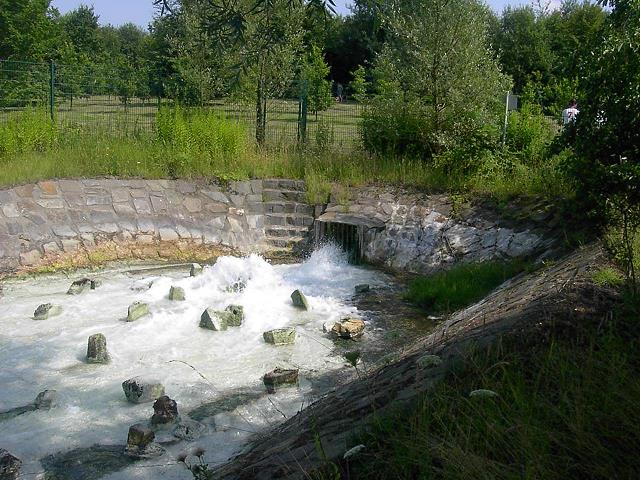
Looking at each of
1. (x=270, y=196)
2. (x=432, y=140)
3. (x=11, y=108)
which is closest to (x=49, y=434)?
(x=270, y=196)

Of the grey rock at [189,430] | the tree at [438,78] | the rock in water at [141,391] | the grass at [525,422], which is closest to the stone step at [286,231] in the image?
the tree at [438,78]

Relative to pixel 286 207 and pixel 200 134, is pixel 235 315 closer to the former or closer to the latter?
pixel 286 207

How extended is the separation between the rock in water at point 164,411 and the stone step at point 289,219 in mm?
7069

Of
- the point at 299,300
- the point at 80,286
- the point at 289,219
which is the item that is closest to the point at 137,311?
the point at 80,286

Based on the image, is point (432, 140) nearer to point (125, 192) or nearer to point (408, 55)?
point (408, 55)

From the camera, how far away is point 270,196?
13250mm

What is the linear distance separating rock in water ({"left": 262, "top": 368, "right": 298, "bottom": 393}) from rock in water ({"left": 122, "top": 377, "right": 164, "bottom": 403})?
991 mm

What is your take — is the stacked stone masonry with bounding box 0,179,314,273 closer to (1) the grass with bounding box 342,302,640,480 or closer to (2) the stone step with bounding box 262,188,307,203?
(2) the stone step with bounding box 262,188,307,203

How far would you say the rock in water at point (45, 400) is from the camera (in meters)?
6.30

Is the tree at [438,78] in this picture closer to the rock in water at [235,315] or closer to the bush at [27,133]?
the rock in water at [235,315]

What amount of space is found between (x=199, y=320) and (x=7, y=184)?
4714 millimetres

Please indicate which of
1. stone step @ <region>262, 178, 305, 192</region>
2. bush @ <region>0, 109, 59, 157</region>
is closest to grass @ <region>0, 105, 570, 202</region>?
bush @ <region>0, 109, 59, 157</region>

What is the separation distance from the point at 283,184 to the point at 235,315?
5086 millimetres

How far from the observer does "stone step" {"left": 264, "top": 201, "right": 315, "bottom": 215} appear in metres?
13.0
